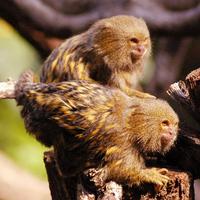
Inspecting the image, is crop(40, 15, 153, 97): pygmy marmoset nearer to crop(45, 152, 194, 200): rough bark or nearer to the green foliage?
crop(45, 152, 194, 200): rough bark

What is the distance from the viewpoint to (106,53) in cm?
470

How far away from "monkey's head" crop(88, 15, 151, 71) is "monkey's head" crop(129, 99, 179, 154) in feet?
3.32

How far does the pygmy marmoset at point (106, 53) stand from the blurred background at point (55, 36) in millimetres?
1080

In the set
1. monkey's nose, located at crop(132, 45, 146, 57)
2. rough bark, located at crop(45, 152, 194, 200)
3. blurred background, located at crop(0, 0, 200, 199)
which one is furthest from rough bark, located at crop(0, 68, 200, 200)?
blurred background, located at crop(0, 0, 200, 199)

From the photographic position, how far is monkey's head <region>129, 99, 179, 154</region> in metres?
3.64

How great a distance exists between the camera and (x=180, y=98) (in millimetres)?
3781

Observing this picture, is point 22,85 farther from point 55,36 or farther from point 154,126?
point 55,36

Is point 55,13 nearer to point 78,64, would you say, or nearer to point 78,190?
point 78,64

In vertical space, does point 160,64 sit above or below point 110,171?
above

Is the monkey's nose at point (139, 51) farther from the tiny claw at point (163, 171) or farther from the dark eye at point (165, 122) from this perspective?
the tiny claw at point (163, 171)

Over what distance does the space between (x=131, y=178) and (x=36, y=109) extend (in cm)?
65

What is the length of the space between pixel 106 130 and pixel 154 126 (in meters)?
0.25

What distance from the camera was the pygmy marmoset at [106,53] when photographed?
4.59m


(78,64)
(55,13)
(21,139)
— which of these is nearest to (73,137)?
(78,64)
